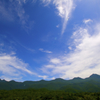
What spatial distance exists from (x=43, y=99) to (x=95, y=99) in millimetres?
11988

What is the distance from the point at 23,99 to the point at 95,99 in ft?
54.9

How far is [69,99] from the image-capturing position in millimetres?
18250

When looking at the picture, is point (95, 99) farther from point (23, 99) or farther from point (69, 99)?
point (23, 99)

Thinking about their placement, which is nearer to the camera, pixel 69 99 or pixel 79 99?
pixel 79 99

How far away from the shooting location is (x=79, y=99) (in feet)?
56.2

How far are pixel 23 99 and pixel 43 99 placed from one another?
4.78 m

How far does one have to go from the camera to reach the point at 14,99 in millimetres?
18562

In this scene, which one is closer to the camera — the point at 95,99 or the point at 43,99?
the point at 95,99

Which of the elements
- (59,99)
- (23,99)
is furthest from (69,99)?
(23,99)

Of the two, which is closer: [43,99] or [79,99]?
[79,99]

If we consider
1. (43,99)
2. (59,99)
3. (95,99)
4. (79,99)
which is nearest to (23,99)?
(43,99)

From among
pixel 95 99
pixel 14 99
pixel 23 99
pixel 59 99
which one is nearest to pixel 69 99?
pixel 59 99

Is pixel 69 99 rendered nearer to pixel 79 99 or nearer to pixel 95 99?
pixel 79 99

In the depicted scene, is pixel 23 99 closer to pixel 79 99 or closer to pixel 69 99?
pixel 69 99
